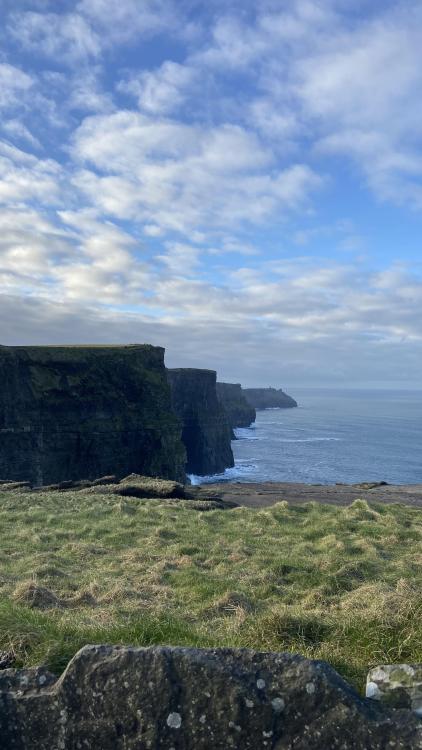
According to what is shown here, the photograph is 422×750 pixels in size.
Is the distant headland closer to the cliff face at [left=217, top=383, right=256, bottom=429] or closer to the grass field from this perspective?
the grass field

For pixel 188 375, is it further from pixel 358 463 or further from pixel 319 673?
pixel 319 673

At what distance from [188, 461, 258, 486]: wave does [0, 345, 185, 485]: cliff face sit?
14.8 m

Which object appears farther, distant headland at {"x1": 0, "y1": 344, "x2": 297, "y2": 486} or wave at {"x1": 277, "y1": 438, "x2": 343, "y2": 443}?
wave at {"x1": 277, "y1": 438, "x2": 343, "y2": 443}

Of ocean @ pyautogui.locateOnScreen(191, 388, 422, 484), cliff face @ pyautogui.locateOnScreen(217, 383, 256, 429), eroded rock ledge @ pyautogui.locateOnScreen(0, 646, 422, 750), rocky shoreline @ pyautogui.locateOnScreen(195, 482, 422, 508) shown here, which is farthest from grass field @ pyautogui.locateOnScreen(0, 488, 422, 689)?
cliff face @ pyautogui.locateOnScreen(217, 383, 256, 429)

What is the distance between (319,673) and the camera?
346cm

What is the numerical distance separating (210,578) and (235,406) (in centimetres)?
16749

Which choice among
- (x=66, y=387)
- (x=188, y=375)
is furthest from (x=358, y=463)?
(x=66, y=387)

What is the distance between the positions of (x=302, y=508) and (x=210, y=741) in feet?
66.6

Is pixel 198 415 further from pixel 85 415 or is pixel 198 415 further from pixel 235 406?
pixel 235 406

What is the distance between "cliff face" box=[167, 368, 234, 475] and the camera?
104 metres

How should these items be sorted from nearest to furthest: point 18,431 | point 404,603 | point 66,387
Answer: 1. point 404,603
2. point 18,431
3. point 66,387

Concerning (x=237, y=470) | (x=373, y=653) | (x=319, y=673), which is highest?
(x=319, y=673)

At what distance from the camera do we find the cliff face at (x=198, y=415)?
104 meters

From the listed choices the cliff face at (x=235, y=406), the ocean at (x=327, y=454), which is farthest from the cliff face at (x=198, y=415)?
the cliff face at (x=235, y=406)
